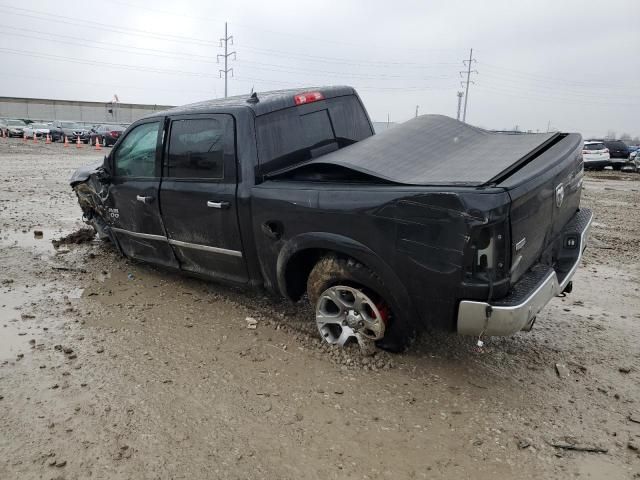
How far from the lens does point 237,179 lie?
12.3 feet

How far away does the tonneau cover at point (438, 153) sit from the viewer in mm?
3018

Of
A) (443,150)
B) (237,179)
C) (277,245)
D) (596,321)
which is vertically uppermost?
(443,150)

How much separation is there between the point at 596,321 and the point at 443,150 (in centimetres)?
203

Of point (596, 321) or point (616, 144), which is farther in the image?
point (616, 144)

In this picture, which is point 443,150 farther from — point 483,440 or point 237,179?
point 483,440

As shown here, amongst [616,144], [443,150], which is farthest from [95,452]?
[616,144]

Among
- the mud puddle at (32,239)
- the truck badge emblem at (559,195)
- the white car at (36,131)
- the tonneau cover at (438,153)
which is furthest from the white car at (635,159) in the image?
the white car at (36,131)

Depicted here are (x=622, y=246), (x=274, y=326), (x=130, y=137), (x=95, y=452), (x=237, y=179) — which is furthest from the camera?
(x=622, y=246)

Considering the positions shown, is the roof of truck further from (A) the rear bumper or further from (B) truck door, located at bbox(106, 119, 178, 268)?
(A) the rear bumper

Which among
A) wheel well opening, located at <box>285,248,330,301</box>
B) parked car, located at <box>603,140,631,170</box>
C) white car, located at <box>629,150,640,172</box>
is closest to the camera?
wheel well opening, located at <box>285,248,330,301</box>

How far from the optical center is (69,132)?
38.0 m

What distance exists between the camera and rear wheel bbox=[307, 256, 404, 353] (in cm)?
320

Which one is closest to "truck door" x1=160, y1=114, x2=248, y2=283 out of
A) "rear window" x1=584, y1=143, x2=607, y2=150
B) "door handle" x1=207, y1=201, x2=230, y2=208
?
"door handle" x1=207, y1=201, x2=230, y2=208

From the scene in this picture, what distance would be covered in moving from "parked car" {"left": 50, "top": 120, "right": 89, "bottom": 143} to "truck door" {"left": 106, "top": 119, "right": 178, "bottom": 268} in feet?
116
